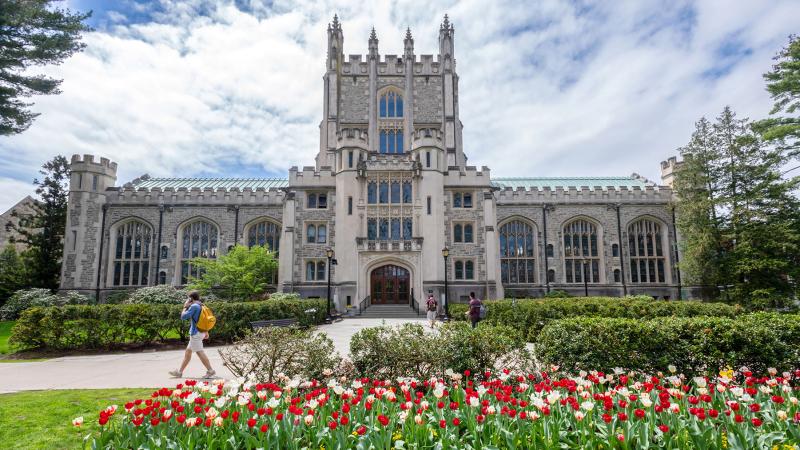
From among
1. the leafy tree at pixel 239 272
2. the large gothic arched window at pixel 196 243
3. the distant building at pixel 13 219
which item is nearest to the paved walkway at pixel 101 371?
the leafy tree at pixel 239 272

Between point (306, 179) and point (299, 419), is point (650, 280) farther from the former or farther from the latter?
point (299, 419)

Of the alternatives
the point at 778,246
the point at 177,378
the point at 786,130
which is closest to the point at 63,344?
the point at 177,378

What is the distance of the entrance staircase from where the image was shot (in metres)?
24.8

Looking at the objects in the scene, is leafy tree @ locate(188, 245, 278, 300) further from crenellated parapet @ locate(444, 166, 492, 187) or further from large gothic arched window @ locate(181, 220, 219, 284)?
crenellated parapet @ locate(444, 166, 492, 187)

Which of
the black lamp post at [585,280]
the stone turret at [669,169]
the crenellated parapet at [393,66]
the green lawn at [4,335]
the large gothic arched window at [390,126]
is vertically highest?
the crenellated parapet at [393,66]

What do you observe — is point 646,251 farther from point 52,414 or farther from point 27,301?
point 27,301

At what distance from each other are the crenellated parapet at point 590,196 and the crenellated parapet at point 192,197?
1802 cm

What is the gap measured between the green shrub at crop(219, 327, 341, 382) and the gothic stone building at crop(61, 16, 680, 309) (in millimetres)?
19860

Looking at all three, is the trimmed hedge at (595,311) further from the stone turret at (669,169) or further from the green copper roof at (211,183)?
the green copper roof at (211,183)

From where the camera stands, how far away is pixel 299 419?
3.78 metres

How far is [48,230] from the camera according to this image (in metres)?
31.0

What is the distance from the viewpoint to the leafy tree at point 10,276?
28078 mm

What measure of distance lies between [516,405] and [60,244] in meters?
37.7

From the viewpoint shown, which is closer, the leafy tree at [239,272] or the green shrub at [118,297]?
the leafy tree at [239,272]
